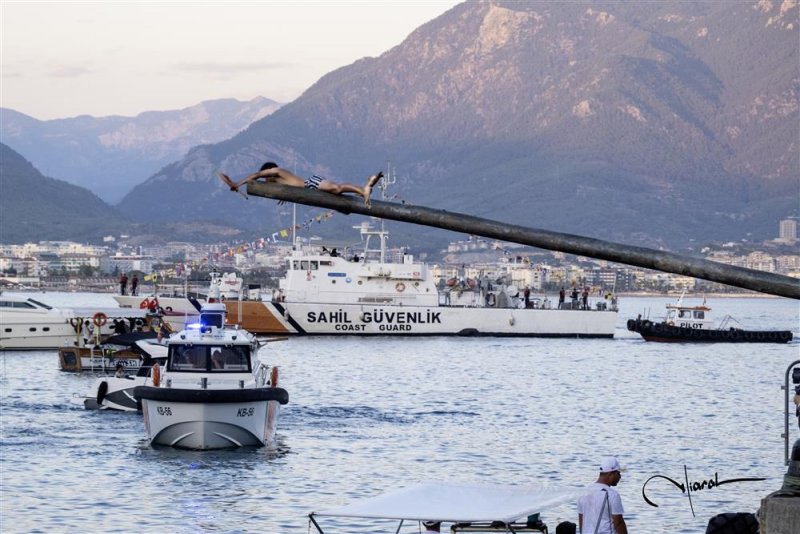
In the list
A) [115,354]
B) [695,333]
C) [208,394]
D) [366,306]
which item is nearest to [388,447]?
[208,394]

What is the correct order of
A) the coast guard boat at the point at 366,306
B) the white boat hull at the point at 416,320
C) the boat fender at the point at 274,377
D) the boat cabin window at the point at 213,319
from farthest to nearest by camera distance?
1. the white boat hull at the point at 416,320
2. the coast guard boat at the point at 366,306
3. the boat cabin window at the point at 213,319
4. the boat fender at the point at 274,377

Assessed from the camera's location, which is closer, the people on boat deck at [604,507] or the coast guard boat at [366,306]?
the people on boat deck at [604,507]

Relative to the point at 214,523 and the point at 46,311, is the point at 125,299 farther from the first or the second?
the point at 214,523

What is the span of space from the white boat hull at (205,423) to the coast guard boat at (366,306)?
56.3m

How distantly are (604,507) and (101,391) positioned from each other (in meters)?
32.0

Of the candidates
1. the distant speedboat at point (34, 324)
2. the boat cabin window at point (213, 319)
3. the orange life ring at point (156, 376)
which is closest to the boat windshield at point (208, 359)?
the orange life ring at point (156, 376)

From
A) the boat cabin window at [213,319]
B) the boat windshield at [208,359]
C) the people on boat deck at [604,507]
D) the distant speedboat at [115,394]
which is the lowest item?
the distant speedboat at [115,394]

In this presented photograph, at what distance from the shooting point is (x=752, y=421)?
4991cm

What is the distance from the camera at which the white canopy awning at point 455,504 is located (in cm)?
1580

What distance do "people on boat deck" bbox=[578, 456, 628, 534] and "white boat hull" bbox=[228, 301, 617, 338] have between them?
251 feet

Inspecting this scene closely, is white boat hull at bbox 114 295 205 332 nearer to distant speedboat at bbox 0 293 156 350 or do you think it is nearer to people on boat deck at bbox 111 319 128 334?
distant speedboat at bbox 0 293 156 350

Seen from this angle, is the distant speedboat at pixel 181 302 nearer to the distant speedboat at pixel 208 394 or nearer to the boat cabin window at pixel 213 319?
the boat cabin window at pixel 213 319

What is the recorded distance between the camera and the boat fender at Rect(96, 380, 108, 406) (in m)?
46.3

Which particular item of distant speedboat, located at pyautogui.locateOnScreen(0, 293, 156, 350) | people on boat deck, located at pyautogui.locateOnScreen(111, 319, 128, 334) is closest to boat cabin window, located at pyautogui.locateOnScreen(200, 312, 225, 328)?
people on boat deck, located at pyautogui.locateOnScreen(111, 319, 128, 334)
